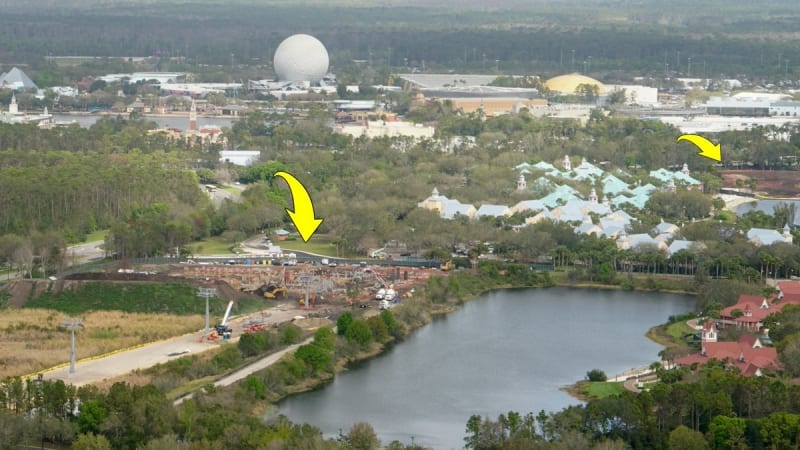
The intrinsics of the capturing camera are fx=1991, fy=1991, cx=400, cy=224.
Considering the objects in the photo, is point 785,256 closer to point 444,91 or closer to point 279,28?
point 444,91

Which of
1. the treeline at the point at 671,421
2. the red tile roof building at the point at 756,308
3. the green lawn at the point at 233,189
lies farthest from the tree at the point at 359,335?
the green lawn at the point at 233,189

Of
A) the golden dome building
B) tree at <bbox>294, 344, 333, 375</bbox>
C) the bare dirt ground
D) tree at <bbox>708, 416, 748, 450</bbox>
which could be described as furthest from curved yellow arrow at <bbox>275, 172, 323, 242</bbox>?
the golden dome building

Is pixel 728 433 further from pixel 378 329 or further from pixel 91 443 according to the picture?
pixel 378 329

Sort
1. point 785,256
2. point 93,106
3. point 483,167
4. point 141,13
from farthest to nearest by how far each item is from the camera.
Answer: point 141,13 → point 93,106 → point 483,167 → point 785,256

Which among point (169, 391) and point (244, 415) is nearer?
point (244, 415)

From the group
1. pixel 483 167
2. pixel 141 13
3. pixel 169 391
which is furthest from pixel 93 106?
pixel 141 13

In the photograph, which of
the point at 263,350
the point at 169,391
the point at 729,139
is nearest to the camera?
the point at 169,391

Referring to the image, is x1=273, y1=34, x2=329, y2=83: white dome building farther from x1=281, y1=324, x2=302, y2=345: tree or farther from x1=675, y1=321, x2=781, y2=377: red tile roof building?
x1=675, y1=321, x2=781, y2=377: red tile roof building

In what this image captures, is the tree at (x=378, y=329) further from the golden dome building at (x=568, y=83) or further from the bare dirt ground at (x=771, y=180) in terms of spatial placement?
the golden dome building at (x=568, y=83)
